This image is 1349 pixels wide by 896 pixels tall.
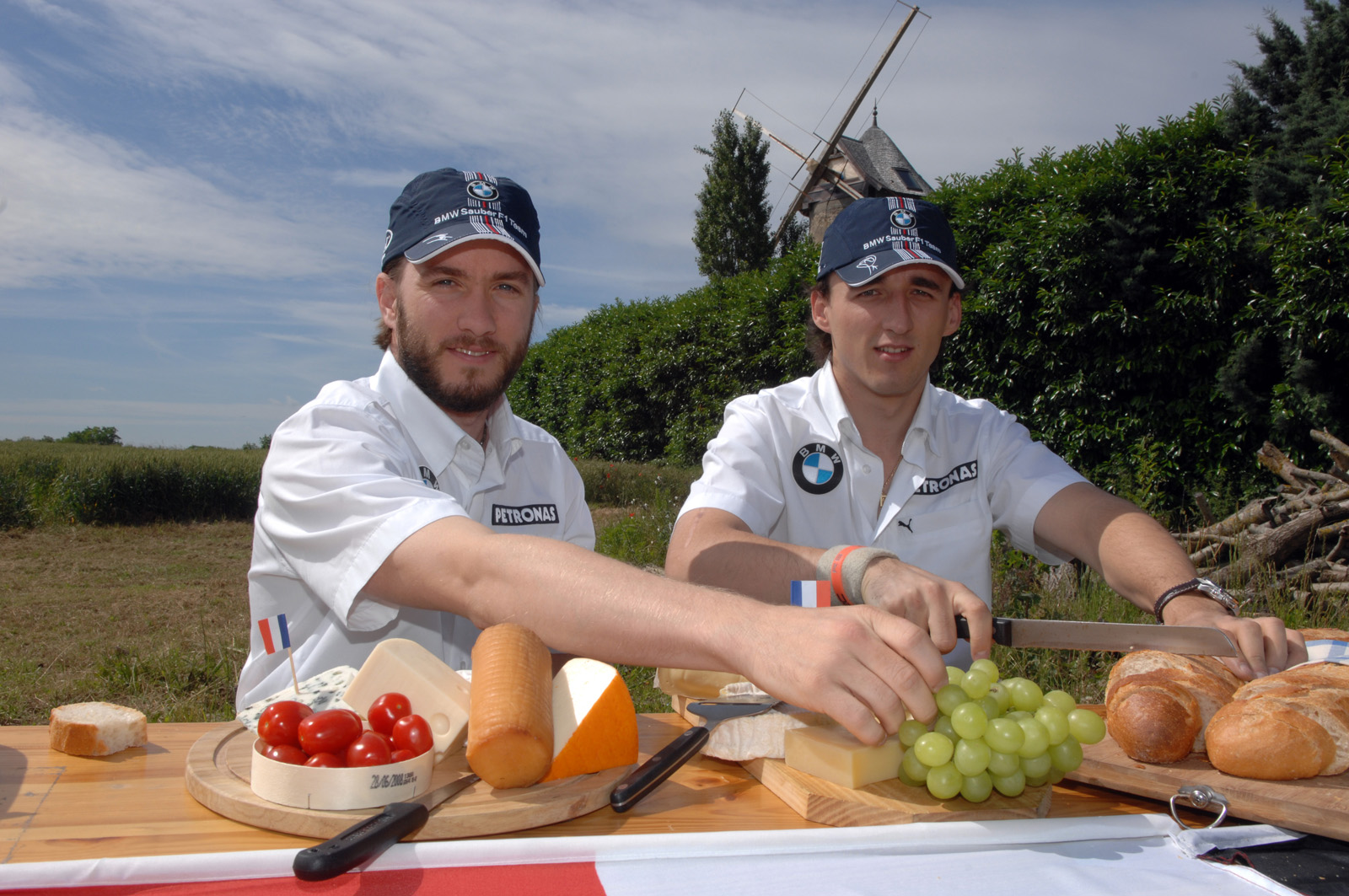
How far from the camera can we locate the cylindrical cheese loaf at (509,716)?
1248 mm

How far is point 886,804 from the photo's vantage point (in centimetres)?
129

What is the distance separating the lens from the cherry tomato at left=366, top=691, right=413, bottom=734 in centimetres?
134

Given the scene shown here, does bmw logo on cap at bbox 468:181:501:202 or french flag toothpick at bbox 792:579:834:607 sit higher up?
bmw logo on cap at bbox 468:181:501:202

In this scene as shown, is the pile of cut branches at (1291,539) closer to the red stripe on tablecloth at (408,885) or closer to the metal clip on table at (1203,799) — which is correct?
the metal clip on table at (1203,799)

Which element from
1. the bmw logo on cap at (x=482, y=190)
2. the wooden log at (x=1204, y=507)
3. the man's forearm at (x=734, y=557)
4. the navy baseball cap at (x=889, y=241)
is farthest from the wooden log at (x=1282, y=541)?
the bmw logo on cap at (x=482, y=190)

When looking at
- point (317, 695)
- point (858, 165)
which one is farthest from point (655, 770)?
point (858, 165)

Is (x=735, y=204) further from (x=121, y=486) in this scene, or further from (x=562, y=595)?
(x=562, y=595)

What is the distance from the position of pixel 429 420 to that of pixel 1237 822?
1.97 metres

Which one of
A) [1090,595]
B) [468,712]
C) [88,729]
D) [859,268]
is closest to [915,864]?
[468,712]

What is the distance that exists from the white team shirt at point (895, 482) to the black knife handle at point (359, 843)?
5.50 feet

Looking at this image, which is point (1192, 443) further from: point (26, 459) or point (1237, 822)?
point (26, 459)

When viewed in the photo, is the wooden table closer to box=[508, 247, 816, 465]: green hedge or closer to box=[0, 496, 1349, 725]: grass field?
box=[0, 496, 1349, 725]: grass field

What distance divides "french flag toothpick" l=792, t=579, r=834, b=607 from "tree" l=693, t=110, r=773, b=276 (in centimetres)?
3271

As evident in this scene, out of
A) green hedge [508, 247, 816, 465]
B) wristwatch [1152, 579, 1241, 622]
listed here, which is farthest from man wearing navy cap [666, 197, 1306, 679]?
green hedge [508, 247, 816, 465]
